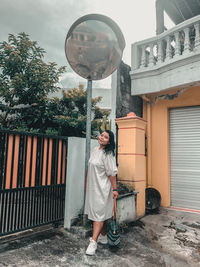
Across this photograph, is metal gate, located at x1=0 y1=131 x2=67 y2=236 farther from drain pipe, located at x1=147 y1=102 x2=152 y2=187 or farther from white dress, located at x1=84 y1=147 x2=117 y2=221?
drain pipe, located at x1=147 y1=102 x2=152 y2=187

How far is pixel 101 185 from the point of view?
10.5 ft

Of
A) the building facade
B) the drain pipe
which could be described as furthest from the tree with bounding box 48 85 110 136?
the building facade

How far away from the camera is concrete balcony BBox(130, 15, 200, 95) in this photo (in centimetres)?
509

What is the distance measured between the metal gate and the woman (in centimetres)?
74

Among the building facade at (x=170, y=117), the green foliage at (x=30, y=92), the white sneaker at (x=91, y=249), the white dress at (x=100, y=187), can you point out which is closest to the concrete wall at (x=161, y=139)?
the building facade at (x=170, y=117)

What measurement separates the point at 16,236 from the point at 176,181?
4.48 meters

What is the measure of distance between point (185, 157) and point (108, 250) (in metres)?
3.85

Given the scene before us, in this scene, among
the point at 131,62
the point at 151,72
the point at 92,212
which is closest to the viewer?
the point at 92,212

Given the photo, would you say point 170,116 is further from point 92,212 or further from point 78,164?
point 92,212

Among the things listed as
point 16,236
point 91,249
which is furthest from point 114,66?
point 16,236

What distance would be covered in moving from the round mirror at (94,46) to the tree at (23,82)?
5.88 metres

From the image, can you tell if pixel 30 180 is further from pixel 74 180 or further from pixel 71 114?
pixel 71 114

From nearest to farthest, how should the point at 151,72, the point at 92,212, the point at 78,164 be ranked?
the point at 92,212
the point at 78,164
the point at 151,72

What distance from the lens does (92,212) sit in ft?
10.3
